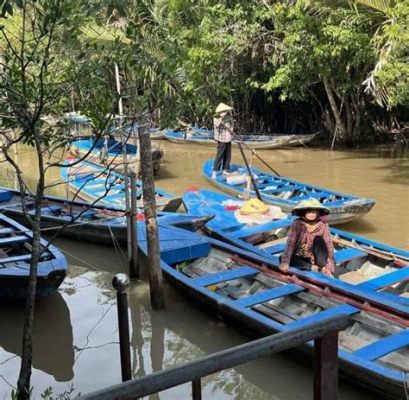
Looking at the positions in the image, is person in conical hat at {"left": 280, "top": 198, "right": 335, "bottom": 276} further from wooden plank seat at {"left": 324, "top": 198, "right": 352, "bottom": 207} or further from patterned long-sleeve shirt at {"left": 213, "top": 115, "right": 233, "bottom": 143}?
patterned long-sleeve shirt at {"left": 213, "top": 115, "right": 233, "bottom": 143}

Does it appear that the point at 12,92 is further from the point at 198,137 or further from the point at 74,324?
the point at 198,137

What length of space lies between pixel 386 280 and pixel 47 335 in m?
3.24

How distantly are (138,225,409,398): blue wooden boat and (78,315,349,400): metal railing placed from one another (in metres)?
1.88

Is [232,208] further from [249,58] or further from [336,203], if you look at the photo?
[249,58]

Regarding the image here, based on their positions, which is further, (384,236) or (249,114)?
(249,114)

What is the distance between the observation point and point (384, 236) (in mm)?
8188

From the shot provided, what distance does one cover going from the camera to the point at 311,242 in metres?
5.45

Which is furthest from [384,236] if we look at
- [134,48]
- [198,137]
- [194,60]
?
[198,137]

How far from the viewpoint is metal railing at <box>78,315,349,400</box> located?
57.8 inches

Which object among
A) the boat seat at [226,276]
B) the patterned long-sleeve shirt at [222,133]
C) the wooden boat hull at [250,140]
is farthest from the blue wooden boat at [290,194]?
the wooden boat hull at [250,140]

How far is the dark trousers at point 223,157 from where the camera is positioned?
36.6ft

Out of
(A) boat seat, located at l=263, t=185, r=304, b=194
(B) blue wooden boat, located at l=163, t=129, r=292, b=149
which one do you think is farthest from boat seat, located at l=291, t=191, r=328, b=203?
(B) blue wooden boat, located at l=163, t=129, r=292, b=149

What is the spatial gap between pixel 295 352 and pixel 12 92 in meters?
2.83

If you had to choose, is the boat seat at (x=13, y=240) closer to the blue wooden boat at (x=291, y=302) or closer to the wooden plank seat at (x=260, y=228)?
the blue wooden boat at (x=291, y=302)
